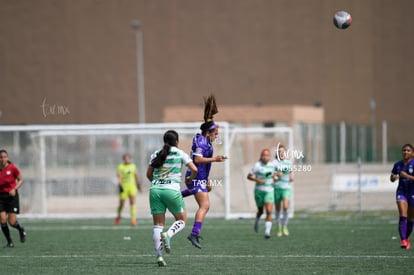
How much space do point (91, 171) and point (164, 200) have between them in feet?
61.1

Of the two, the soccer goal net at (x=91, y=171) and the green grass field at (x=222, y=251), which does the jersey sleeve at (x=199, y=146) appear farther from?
the soccer goal net at (x=91, y=171)

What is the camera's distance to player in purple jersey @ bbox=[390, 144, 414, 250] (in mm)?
15664

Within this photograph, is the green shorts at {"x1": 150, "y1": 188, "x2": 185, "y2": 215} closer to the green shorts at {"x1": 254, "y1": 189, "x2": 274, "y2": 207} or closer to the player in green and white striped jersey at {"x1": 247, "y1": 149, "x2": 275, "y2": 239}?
the player in green and white striped jersey at {"x1": 247, "y1": 149, "x2": 275, "y2": 239}

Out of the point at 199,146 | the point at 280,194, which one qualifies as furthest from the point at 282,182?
the point at 199,146

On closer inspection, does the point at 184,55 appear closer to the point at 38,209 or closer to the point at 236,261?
the point at 38,209

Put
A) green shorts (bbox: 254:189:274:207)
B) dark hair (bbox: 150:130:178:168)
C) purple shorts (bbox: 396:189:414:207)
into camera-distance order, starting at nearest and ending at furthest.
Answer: dark hair (bbox: 150:130:178:168)
purple shorts (bbox: 396:189:414:207)
green shorts (bbox: 254:189:274:207)

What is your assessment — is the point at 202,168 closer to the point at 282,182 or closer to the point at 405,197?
the point at 405,197

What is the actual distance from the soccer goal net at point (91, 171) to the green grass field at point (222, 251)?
400 cm

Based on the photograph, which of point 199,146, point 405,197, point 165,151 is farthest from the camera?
point 405,197

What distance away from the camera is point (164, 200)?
41.2ft

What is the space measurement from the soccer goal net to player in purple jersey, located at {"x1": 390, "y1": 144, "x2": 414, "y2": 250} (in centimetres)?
1083

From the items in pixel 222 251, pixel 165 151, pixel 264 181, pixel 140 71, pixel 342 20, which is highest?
pixel 140 71

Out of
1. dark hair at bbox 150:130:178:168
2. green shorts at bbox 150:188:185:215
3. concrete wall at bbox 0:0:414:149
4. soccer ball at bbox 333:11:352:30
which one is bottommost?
green shorts at bbox 150:188:185:215

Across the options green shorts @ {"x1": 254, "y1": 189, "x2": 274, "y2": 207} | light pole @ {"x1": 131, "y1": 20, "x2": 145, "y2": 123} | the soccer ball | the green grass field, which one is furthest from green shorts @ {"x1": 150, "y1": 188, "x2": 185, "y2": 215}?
light pole @ {"x1": 131, "y1": 20, "x2": 145, "y2": 123}
